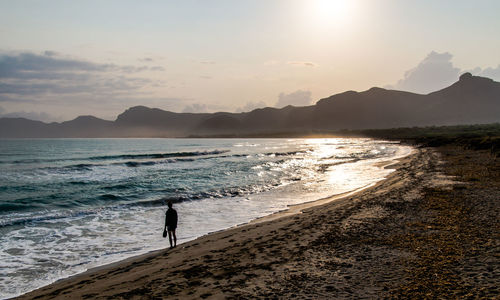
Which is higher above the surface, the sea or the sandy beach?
the sandy beach

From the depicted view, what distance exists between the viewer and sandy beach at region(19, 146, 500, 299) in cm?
645

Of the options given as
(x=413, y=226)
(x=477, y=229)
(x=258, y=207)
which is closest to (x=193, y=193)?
(x=258, y=207)

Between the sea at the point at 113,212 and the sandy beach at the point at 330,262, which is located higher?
the sandy beach at the point at 330,262

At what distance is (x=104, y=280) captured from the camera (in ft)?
27.2

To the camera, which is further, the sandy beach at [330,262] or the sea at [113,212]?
the sea at [113,212]

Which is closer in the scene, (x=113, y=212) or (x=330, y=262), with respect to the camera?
(x=330, y=262)

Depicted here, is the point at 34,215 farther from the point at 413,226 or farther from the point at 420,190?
the point at 420,190

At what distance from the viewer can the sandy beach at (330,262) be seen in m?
6.45

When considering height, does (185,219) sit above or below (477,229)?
below

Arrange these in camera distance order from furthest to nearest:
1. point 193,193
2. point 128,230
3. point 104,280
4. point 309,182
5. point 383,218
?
point 309,182
point 193,193
point 128,230
point 383,218
point 104,280

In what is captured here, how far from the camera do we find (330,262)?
316 inches

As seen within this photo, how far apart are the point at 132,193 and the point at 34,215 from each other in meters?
6.98

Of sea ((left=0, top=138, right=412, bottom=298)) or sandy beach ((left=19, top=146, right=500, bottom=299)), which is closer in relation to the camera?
sandy beach ((left=19, top=146, right=500, bottom=299))

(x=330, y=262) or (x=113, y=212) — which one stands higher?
(x=330, y=262)
